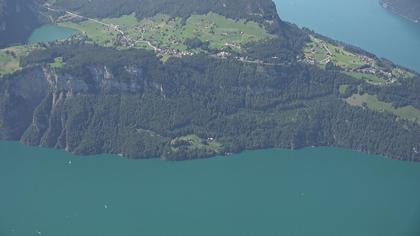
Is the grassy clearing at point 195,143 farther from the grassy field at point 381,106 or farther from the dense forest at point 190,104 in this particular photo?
the grassy field at point 381,106

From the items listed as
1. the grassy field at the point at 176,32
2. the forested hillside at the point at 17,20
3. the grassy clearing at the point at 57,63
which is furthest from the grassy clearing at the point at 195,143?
the forested hillside at the point at 17,20

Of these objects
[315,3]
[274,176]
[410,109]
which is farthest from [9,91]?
[315,3]

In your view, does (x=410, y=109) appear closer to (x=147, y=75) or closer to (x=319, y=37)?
(x=319, y=37)

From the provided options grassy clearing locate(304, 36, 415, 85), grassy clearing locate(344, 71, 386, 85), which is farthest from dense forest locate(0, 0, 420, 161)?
grassy clearing locate(304, 36, 415, 85)

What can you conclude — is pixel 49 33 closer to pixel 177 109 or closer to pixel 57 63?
pixel 57 63

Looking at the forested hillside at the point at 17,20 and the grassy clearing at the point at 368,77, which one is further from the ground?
the grassy clearing at the point at 368,77
